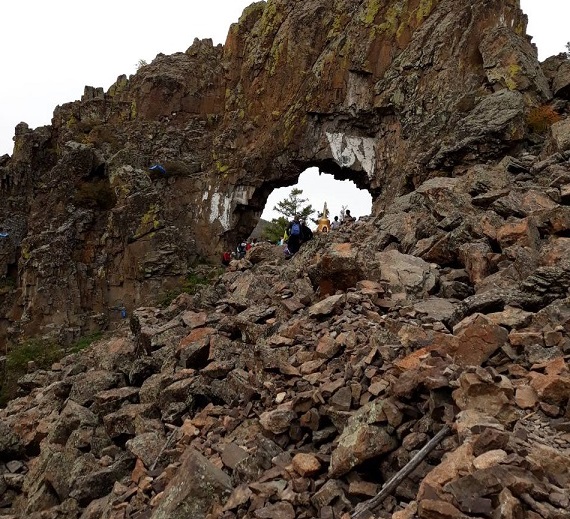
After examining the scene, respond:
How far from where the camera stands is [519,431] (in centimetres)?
433

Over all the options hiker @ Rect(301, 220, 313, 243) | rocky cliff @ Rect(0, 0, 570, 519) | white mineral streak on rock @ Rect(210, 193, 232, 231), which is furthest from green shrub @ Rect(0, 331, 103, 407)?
hiker @ Rect(301, 220, 313, 243)

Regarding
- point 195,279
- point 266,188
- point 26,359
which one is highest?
point 266,188

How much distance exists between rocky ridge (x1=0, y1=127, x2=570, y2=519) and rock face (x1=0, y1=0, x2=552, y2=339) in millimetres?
12156

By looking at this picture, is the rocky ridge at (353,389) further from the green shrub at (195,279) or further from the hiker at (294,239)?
the green shrub at (195,279)

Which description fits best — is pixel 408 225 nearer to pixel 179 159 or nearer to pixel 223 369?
pixel 223 369

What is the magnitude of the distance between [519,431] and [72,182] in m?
34.5


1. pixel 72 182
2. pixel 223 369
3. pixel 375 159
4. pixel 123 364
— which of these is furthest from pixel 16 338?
pixel 223 369

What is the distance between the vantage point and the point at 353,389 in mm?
6164

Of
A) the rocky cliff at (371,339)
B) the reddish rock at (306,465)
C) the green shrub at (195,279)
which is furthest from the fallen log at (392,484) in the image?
the green shrub at (195,279)

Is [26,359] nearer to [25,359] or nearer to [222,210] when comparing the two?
[25,359]

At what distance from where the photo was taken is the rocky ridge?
14.9 feet

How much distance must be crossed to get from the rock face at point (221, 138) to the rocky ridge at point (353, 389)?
12156mm

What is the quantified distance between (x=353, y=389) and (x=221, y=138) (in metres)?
28.8

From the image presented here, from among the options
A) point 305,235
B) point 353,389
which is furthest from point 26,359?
point 353,389
